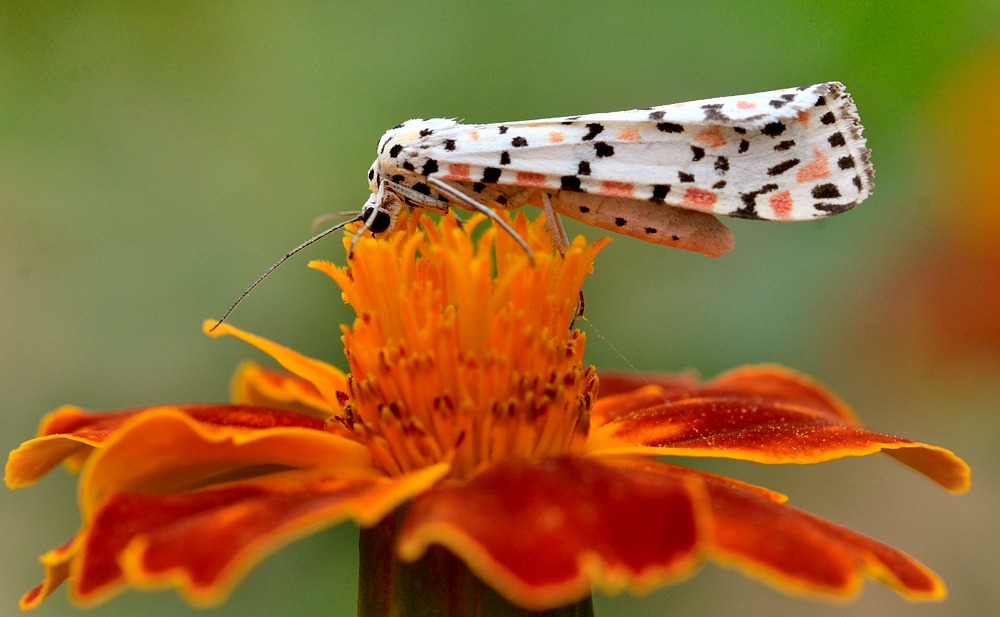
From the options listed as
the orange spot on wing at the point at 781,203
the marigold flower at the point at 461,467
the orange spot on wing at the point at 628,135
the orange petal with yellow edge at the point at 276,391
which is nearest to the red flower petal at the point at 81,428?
the marigold flower at the point at 461,467

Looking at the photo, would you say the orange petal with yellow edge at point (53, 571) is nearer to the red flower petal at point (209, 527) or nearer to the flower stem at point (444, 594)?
the red flower petal at point (209, 527)

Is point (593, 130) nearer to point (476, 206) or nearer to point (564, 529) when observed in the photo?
point (476, 206)

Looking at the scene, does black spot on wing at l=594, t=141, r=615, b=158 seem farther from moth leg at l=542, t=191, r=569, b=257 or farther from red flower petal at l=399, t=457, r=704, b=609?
red flower petal at l=399, t=457, r=704, b=609

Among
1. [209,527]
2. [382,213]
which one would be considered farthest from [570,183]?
[209,527]

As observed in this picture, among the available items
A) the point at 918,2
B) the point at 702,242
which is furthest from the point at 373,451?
the point at 918,2

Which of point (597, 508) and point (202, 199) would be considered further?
point (202, 199)

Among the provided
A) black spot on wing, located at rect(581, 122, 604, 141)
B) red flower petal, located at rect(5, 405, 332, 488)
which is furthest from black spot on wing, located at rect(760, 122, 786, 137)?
red flower petal, located at rect(5, 405, 332, 488)

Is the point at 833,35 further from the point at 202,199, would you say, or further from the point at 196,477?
the point at 196,477

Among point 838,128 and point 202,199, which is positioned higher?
point 838,128
